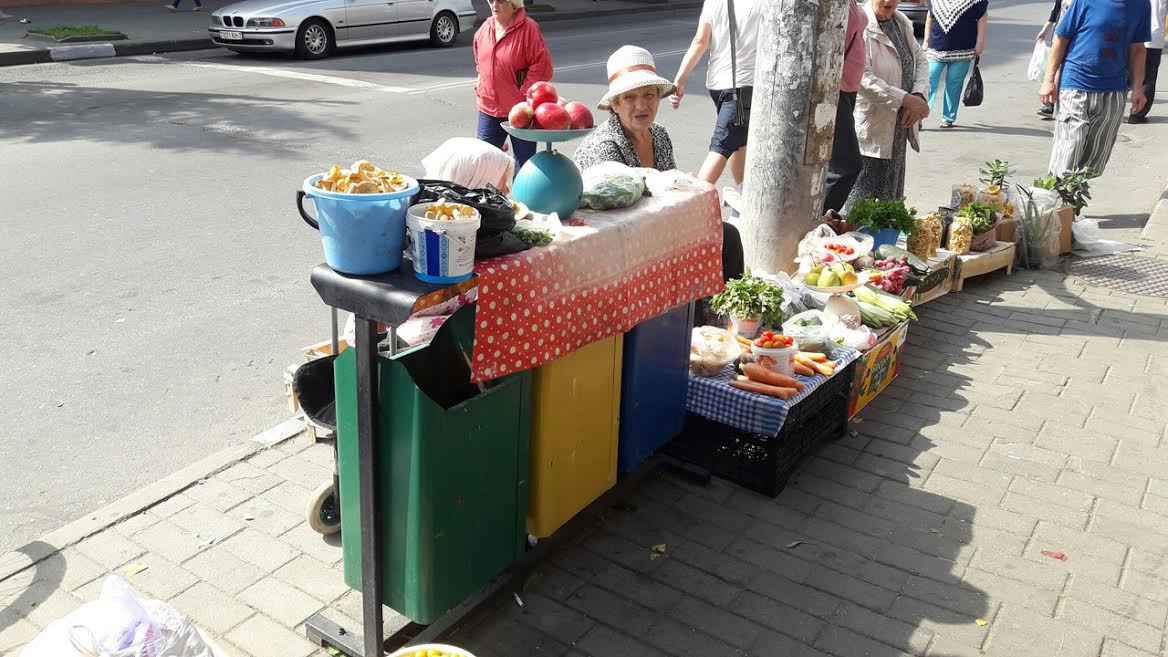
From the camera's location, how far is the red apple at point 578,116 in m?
3.56

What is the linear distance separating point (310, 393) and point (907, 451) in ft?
9.41

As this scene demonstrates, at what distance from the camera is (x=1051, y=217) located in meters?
7.80

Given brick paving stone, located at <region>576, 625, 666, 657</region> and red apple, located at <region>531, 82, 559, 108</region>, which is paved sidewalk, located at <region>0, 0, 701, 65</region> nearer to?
red apple, located at <region>531, 82, 559, 108</region>

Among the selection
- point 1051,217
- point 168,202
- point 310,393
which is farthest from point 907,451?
point 168,202

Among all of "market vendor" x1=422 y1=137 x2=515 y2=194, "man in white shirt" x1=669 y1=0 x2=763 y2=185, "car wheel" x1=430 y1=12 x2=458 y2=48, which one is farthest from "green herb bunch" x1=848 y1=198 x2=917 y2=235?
"car wheel" x1=430 y1=12 x2=458 y2=48

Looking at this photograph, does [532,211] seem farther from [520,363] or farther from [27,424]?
[27,424]

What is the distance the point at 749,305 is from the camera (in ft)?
16.9

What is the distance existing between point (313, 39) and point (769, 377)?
1248 cm

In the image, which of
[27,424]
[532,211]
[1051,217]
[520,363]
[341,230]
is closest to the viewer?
[341,230]

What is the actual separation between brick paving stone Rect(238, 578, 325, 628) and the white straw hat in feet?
8.66

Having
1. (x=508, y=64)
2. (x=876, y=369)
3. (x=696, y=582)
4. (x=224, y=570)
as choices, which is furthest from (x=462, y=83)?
(x=696, y=582)

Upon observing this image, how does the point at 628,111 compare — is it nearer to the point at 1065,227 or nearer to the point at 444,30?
the point at 1065,227

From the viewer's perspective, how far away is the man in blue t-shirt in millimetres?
8141

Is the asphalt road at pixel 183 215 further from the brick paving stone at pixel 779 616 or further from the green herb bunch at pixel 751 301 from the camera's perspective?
the brick paving stone at pixel 779 616
